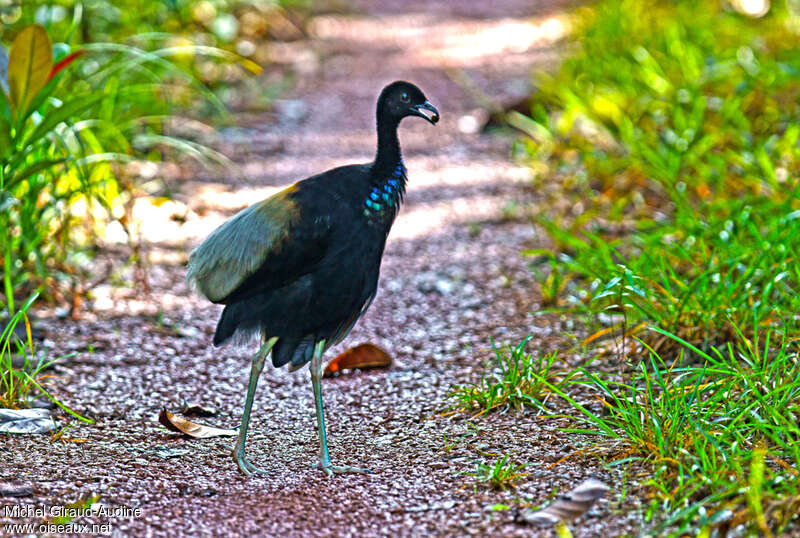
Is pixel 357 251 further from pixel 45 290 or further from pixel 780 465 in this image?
pixel 45 290

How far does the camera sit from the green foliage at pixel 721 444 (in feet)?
7.77

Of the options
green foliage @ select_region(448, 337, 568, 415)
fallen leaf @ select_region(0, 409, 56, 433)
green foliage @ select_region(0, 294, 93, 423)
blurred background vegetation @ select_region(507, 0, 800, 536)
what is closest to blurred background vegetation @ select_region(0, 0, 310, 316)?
green foliage @ select_region(0, 294, 93, 423)

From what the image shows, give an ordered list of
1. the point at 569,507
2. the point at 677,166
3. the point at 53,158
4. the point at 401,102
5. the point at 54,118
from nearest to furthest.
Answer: the point at 569,507, the point at 401,102, the point at 54,118, the point at 53,158, the point at 677,166

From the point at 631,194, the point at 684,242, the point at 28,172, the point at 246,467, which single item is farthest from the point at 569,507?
the point at 631,194

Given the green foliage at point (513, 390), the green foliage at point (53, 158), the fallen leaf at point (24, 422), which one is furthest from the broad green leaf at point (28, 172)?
the green foliage at point (513, 390)

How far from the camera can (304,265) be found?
117 inches

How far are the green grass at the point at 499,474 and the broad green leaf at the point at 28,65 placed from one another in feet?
7.26

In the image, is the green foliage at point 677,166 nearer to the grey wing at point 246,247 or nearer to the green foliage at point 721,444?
the green foliage at point 721,444

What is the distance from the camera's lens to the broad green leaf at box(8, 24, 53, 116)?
143 inches

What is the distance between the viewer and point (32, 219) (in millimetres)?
4094

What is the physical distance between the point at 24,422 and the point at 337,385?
114cm

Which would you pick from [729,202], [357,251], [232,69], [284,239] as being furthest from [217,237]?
[232,69]

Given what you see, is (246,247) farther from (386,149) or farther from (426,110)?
(426,110)

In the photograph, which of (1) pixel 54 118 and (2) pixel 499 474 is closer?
(2) pixel 499 474
